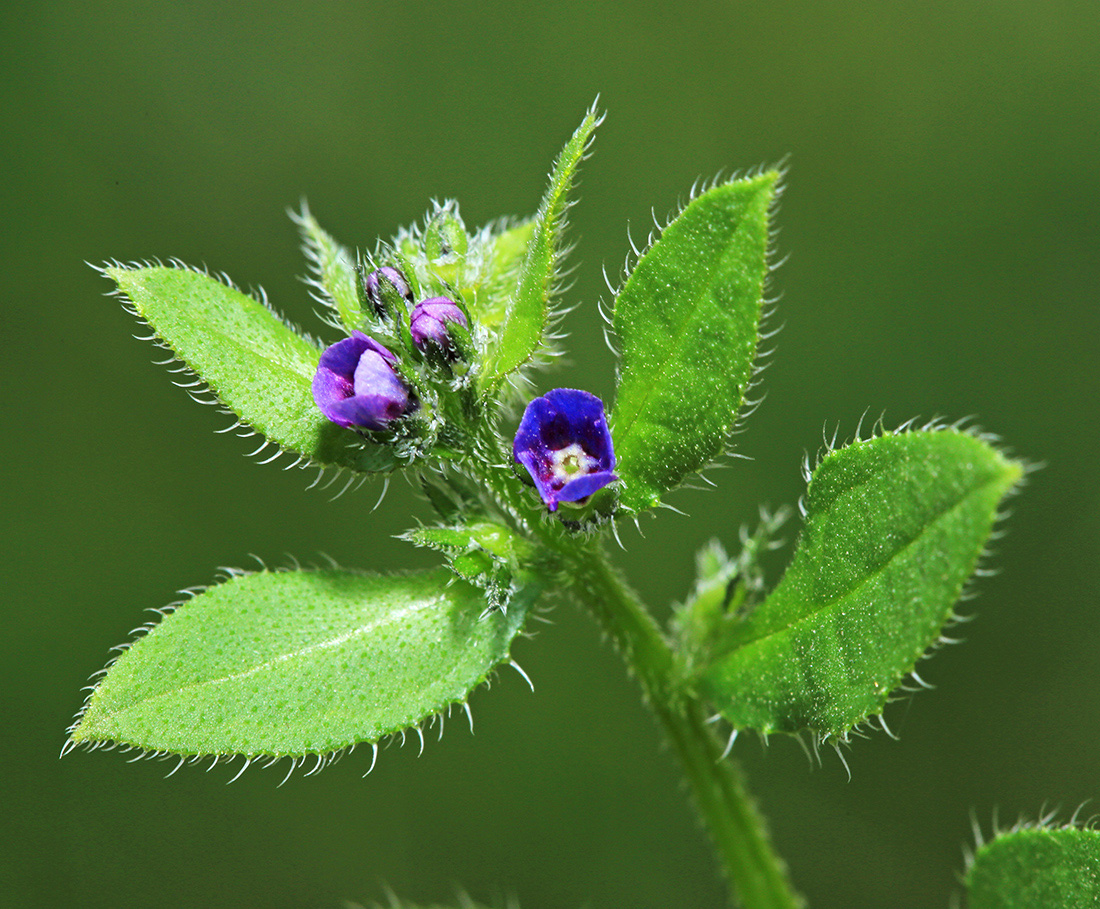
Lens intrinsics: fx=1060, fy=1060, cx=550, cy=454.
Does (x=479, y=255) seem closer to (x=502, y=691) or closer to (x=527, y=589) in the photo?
(x=527, y=589)

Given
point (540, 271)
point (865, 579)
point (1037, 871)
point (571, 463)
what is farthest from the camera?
point (1037, 871)

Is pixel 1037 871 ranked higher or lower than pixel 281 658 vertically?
lower

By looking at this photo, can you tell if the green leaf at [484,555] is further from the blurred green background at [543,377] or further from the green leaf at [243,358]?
the blurred green background at [543,377]

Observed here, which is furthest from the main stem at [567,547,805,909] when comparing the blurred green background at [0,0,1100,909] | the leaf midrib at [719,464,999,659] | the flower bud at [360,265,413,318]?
the blurred green background at [0,0,1100,909]

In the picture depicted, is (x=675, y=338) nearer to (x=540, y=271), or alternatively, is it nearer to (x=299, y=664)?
(x=540, y=271)

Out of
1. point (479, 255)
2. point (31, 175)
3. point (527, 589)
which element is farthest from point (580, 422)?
point (31, 175)

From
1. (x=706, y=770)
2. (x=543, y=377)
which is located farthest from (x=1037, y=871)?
(x=543, y=377)

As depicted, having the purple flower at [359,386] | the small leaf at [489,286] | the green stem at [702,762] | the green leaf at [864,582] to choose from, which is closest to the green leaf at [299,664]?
the green stem at [702,762]
